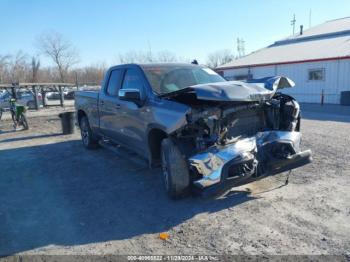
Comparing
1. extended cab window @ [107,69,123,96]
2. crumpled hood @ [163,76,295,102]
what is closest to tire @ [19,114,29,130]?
extended cab window @ [107,69,123,96]

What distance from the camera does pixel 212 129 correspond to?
4.12 metres

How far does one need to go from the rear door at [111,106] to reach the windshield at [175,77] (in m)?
1.02

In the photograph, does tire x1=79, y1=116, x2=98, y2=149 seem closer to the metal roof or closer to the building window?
the metal roof

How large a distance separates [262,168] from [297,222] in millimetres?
811

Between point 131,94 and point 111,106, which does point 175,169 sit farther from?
point 111,106

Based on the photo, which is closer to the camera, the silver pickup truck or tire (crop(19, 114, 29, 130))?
the silver pickup truck

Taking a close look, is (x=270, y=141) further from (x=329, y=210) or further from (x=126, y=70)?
(x=126, y=70)

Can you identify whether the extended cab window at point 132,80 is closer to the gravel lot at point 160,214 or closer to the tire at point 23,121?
the gravel lot at point 160,214

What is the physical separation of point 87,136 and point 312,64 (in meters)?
17.0

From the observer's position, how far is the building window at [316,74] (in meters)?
20.2

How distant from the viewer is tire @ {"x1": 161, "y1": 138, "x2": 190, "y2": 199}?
4.29 m

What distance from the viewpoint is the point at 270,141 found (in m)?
4.38

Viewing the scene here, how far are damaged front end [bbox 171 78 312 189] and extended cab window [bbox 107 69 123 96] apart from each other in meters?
2.22

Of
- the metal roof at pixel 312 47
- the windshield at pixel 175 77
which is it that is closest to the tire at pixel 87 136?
the windshield at pixel 175 77
